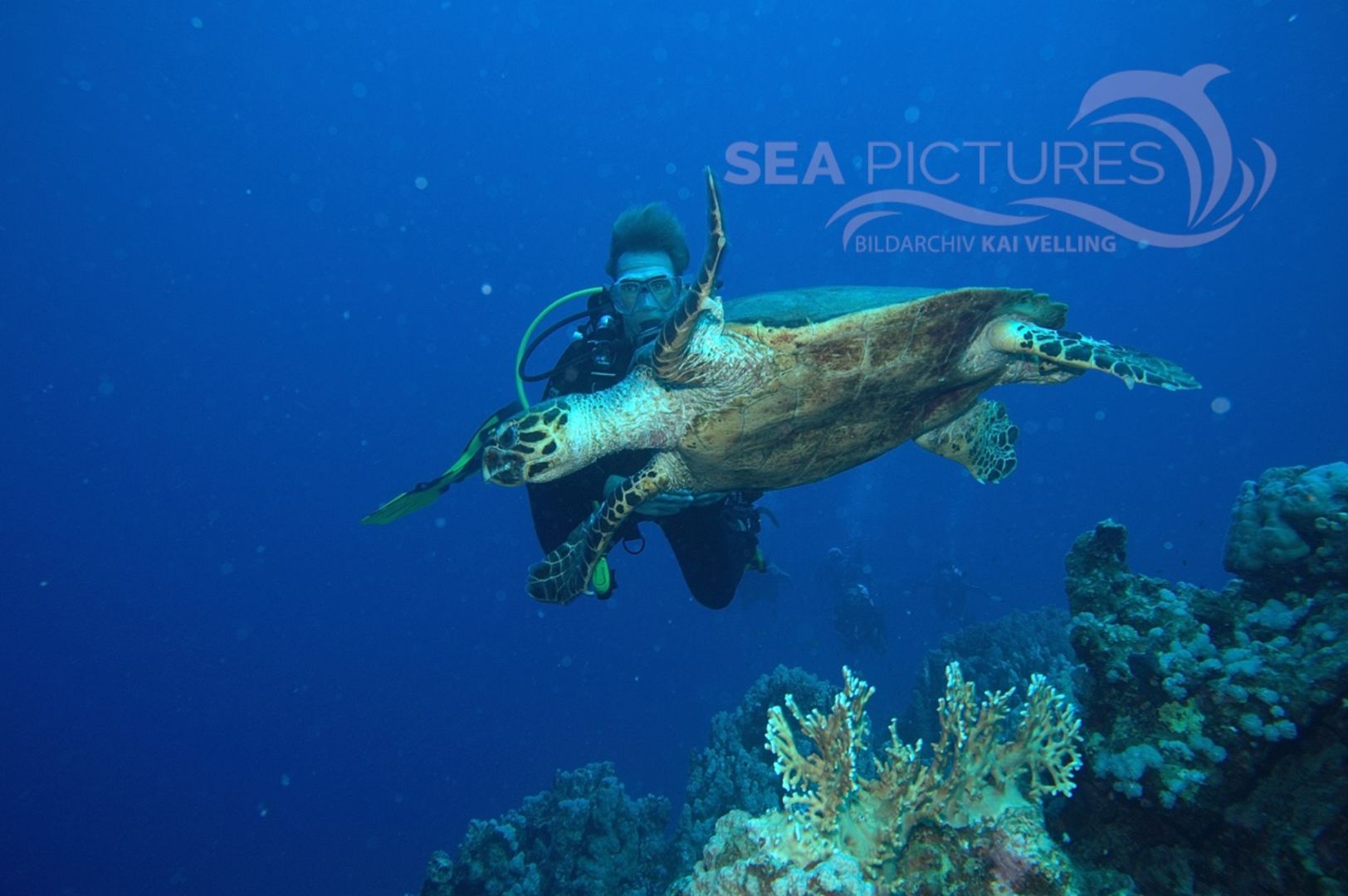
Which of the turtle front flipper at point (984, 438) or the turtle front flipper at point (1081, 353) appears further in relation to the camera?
the turtle front flipper at point (984, 438)

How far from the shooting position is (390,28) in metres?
67.7

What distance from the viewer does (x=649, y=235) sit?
607 cm

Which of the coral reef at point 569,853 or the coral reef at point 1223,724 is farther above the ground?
the coral reef at point 569,853

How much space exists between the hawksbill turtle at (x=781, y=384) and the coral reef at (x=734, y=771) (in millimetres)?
3620

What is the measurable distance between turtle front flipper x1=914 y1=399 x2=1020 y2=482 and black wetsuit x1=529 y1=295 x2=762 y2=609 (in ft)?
6.46

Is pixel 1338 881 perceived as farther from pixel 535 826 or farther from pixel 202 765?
pixel 202 765

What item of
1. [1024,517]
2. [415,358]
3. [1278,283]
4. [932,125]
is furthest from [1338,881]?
[1278,283]

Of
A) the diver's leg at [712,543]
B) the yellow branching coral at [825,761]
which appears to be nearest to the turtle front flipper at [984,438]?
the diver's leg at [712,543]

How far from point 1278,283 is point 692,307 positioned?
10182 centimetres

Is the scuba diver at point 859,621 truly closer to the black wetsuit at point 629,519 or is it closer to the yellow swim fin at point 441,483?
the black wetsuit at point 629,519

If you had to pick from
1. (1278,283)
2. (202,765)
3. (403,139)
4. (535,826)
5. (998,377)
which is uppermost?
(403,139)

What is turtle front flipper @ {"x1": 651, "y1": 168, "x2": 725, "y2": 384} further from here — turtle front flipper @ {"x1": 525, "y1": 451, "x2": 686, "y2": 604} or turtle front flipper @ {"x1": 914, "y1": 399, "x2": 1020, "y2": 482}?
turtle front flipper @ {"x1": 914, "y1": 399, "x2": 1020, "y2": 482}

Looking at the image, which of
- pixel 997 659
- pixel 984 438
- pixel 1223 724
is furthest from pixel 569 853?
pixel 997 659

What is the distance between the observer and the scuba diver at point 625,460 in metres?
5.05
